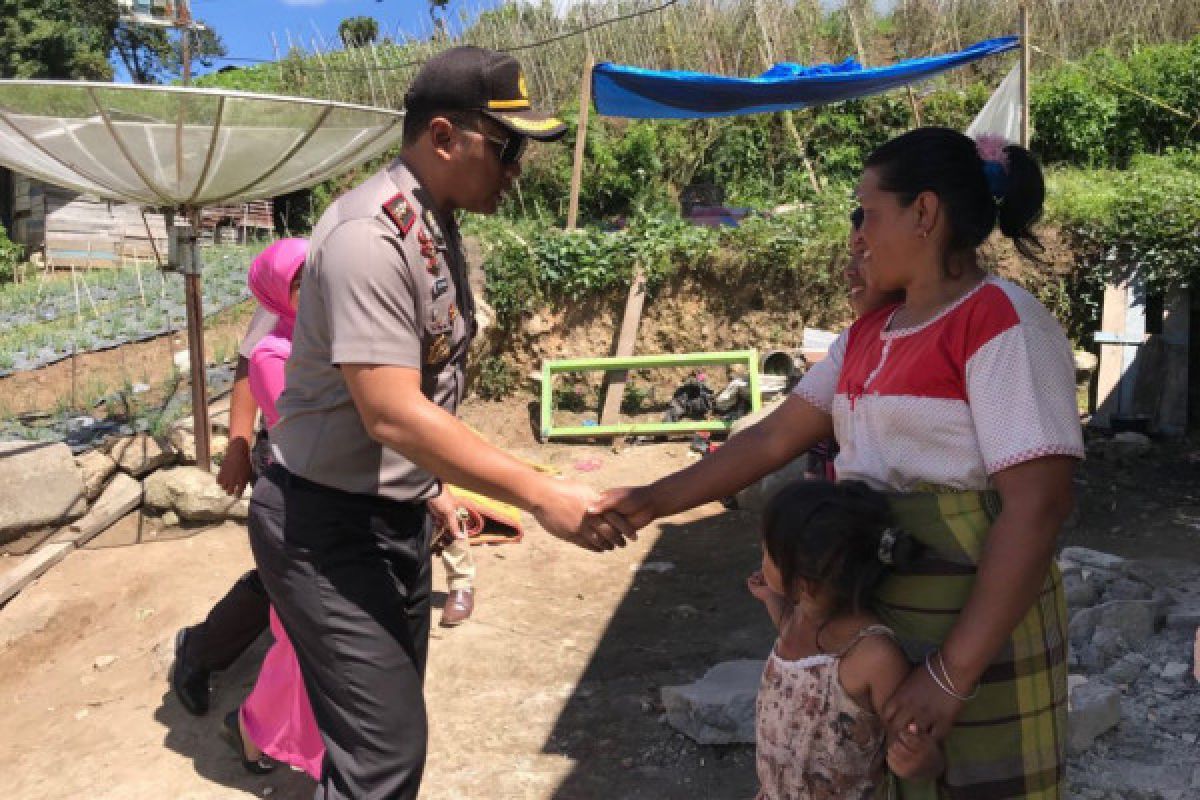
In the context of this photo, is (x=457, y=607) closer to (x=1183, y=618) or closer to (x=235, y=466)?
(x=235, y=466)

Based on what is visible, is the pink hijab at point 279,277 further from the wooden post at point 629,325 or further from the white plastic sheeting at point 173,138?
the wooden post at point 629,325

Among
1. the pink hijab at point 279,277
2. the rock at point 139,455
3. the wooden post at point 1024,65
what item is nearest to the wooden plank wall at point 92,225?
the rock at point 139,455

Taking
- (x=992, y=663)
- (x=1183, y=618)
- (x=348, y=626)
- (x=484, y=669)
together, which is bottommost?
(x=484, y=669)

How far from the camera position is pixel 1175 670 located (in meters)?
3.46

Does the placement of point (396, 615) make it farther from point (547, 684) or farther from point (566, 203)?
point (566, 203)

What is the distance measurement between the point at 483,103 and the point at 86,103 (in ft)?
12.6

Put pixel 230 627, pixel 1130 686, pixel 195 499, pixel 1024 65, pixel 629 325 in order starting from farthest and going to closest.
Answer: pixel 629 325 → pixel 1024 65 → pixel 195 499 → pixel 230 627 → pixel 1130 686

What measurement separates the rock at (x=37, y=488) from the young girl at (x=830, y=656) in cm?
541

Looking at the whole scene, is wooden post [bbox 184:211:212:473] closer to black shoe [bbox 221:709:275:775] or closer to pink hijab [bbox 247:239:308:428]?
pink hijab [bbox 247:239:308:428]

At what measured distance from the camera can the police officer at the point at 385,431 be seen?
6.25 feet

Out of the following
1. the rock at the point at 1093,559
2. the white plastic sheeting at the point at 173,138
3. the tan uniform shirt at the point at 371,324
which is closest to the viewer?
the tan uniform shirt at the point at 371,324

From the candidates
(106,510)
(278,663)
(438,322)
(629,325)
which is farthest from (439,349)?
(629,325)

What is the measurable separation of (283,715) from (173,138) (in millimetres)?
3348

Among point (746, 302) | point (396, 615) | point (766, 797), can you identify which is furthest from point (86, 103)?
point (746, 302)
